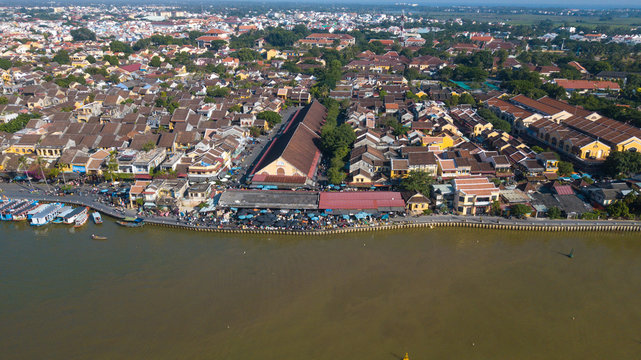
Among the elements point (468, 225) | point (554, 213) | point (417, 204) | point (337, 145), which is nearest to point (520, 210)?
point (554, 213)

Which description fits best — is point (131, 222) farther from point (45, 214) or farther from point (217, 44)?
point (217, 44)

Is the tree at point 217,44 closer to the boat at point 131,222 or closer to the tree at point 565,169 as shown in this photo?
the boat at point 131,222

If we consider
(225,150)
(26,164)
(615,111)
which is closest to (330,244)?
(225,150)

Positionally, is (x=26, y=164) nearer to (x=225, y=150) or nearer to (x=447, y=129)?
(x=225, y=150)

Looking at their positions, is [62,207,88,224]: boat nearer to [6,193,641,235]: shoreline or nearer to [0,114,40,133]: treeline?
[6,193,641,235]: shoreline

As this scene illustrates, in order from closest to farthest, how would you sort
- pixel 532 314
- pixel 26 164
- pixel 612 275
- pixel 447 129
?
pixel 532 314, pixel 612 275, pixel 26 164, pixel 447 129

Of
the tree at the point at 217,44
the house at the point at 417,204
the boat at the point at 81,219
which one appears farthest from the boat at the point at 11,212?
the tree at the point at 217,44

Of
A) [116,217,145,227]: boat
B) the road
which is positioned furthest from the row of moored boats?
the road
